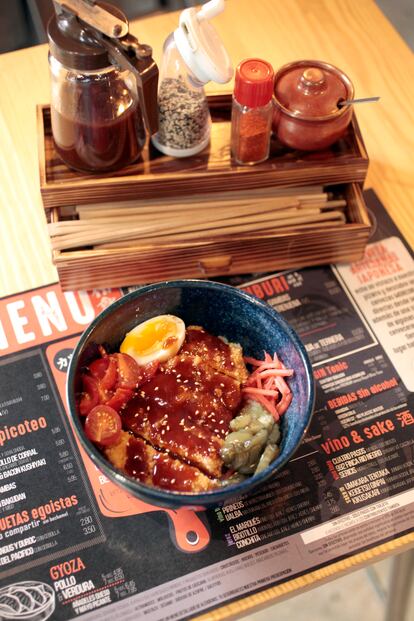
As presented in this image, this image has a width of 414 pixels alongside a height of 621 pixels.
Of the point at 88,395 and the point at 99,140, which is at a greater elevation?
the point at 99,140

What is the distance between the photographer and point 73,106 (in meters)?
1.21

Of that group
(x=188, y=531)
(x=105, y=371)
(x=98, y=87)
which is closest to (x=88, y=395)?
(x=105, y=371)

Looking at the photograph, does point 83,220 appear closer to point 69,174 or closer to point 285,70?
point 69,174

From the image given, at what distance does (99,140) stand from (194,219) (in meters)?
0.22

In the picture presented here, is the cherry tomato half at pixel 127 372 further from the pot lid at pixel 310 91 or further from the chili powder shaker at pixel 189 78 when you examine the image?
the pot lid at pixel 310 91

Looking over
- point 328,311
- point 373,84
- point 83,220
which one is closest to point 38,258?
point 83,220

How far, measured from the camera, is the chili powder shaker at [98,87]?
1099 mm

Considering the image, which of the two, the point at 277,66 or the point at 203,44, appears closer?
the point at 203,44

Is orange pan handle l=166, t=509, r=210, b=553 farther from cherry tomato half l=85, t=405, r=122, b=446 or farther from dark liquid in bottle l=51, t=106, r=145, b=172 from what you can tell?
dark liquid in bottle l=51, t=106, r=145, b=172

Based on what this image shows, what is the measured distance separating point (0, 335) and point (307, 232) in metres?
0.59

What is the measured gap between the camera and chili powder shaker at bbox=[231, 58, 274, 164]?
121 cm

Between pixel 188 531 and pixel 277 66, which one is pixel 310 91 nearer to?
pixel 277 66

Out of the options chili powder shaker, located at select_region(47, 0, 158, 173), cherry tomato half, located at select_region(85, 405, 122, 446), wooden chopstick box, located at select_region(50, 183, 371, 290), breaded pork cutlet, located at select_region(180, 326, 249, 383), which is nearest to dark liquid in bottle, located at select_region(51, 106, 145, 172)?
chili powder shaker, located at select_region(47, 0, 158, 173)

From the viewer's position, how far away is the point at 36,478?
1.15 meters
